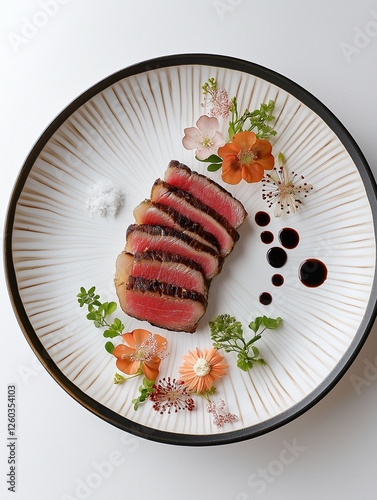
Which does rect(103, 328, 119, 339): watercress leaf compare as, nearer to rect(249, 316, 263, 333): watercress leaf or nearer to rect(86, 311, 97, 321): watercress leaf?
rect(86, 311, 97, 321): watercress leaf

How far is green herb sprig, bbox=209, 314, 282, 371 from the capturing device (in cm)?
263

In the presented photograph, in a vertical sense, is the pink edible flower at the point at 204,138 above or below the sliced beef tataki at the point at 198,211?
above

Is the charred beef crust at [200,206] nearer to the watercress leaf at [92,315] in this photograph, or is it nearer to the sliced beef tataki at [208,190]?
the sliced beef tataki at [208,190]

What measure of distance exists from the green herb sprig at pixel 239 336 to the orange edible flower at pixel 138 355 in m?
0.30

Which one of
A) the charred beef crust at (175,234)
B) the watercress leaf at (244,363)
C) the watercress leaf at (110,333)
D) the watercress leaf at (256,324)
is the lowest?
the watercress leaf at (110,333)

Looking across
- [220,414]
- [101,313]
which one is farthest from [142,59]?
[220,414]

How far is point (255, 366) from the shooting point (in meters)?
2.67

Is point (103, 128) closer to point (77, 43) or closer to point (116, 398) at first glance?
point (77, 43)

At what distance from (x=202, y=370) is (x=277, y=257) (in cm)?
66

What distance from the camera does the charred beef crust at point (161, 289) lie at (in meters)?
2.64

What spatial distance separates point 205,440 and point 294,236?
1062 mm

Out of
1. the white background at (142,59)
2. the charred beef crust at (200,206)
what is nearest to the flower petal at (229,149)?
the charred beef crust at (200,206)

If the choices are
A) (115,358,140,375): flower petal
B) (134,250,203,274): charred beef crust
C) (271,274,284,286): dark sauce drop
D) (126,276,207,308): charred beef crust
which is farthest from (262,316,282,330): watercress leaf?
(115,358,140,375): flower petal

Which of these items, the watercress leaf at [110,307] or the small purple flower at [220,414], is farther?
the watercress leaf at [110,307]
